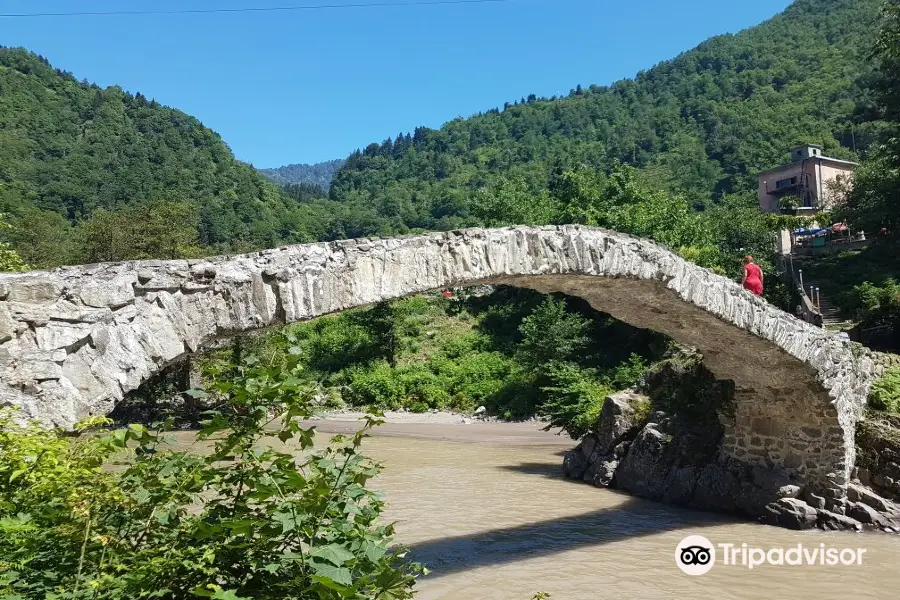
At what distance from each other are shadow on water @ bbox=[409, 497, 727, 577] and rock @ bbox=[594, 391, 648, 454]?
147cm

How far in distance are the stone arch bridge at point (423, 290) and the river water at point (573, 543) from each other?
1.23m

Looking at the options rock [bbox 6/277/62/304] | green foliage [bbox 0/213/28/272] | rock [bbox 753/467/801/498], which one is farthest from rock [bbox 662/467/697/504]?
green foliage [bbox 0/213/28/272]

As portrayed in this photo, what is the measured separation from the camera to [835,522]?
7.97 meters

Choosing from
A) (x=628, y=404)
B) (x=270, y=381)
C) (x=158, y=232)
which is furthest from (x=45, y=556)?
(x=158, y=232)

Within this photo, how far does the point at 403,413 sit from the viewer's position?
2033cm

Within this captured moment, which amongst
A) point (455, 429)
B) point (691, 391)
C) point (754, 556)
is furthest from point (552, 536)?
point (455, 429)

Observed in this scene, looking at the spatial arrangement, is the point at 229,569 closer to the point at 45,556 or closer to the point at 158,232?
the point at 45,556

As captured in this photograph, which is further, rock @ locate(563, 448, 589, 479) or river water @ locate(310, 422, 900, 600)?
rock @ locate(563, 448, 589, 479)

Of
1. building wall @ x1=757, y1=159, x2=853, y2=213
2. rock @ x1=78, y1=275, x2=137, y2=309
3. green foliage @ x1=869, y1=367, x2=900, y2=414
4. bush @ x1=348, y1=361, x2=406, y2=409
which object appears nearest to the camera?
rock @ x1=78, y1=275, x2=137, y2=309

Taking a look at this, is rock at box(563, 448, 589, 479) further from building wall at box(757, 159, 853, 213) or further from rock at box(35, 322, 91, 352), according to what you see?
building wall at box(757, 159, 853, 213)

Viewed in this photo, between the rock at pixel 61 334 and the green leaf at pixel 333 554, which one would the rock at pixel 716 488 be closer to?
the green leaf at pixel 333 554

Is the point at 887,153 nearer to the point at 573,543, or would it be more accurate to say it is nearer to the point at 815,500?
the point at 815,500

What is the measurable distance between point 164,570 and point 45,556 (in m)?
0.48

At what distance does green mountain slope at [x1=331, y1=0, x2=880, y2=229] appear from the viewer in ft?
157
